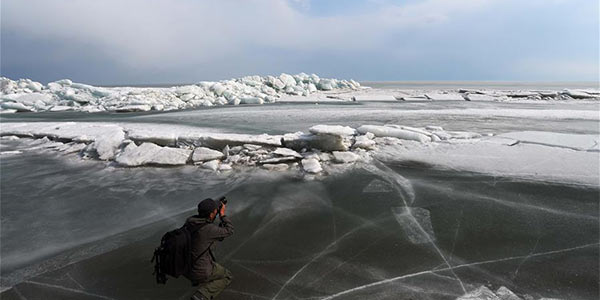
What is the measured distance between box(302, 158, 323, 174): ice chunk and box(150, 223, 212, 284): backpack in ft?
13.0

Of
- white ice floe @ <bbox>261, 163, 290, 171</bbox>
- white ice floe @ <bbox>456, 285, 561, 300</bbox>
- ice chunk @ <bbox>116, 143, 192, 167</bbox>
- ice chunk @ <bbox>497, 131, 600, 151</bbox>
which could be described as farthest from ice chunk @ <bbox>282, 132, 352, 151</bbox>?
white ice floe @ <bbox>456, 285, 561, 300</bbox>

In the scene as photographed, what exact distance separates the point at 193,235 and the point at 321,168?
4.18 metres

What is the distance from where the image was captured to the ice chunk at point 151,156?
280 inches

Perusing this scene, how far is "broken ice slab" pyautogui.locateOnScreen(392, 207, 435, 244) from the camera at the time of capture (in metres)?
3.75

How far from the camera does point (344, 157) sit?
6.95m

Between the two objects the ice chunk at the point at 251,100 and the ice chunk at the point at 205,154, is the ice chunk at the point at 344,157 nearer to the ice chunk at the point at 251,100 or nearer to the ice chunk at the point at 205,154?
the ice chunk at the point at 205,154

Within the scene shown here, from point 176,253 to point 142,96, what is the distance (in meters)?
24.1

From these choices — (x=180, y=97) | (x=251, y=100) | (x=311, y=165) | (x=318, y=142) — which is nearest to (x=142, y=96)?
(x=180, y=97)

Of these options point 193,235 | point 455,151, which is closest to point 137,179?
point 193,235

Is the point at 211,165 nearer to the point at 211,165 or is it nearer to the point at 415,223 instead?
the point at 211,165

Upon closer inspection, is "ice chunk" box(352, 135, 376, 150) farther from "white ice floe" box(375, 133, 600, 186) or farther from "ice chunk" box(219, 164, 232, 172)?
"ice chunk" box(219, 164, 232, 172)

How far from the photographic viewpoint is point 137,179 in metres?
6.33

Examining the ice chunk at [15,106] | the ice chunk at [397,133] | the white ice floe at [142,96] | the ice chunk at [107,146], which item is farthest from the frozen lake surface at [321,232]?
the ice chunk at [15,106]

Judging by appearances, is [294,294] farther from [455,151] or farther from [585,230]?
[455,151]
